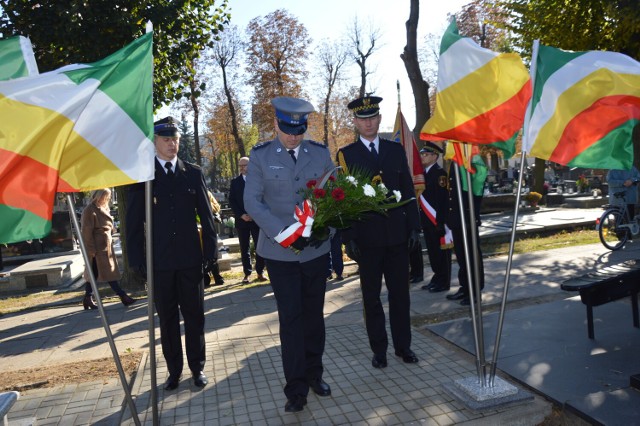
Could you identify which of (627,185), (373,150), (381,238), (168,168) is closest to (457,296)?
(381,238)

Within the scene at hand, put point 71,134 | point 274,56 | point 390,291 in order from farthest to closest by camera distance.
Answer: point 274,56
point 390,291
point 71,134

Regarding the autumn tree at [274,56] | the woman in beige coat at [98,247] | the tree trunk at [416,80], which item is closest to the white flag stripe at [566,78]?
the woman in beige coat at [98,247]

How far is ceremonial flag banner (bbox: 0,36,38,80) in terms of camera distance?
3217 mm

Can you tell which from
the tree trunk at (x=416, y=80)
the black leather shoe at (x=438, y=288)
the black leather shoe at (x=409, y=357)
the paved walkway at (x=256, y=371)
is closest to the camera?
the paved walkway at (x=256, y=371)

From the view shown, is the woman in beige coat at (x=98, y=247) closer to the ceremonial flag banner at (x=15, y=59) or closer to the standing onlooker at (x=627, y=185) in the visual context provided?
the ceremonial flag banner at (x=15, y=59)

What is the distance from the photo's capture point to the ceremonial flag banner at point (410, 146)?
22.6ft

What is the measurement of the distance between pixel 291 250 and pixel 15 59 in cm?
222

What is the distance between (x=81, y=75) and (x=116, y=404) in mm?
2733

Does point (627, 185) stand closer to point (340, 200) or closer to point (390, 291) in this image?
point (390, 291)

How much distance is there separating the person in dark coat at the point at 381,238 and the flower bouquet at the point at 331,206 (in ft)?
2.61

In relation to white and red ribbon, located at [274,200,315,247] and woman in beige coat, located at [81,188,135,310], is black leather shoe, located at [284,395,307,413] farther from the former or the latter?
woman in beige coat, located at [81,188,135,310]

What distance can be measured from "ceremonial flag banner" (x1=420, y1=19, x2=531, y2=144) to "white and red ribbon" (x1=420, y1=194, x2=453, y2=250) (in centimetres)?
360

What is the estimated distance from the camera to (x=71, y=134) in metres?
3.18

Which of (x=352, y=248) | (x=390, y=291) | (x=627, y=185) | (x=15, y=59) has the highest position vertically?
(x=15, y=59)
